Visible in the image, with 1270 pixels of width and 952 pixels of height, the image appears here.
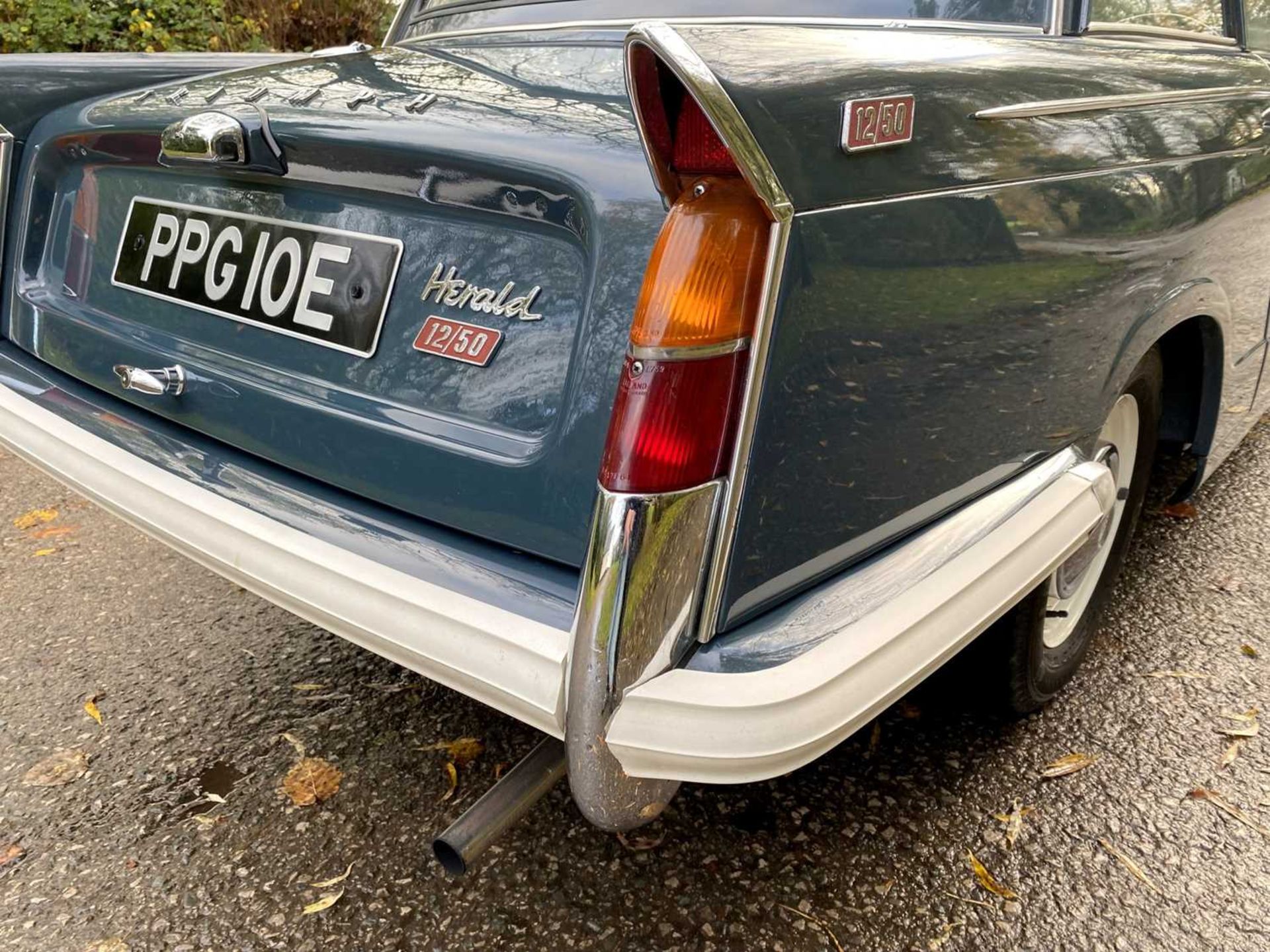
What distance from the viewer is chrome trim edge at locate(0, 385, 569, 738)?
4.35 feet

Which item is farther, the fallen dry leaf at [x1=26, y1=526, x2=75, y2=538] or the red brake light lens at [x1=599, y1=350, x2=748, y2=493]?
the fallen dry leaf at [x1=26, y1=526, x2=75, y2=538]

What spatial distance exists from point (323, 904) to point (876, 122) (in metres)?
1.63

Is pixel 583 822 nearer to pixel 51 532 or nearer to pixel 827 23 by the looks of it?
pixel 827 23

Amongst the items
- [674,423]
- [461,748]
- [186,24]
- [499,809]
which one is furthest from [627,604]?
[186,24]

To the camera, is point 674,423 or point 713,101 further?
point 674,423

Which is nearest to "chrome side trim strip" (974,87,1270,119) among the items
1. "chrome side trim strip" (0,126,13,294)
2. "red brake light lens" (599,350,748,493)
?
"red brake light lens" (599,350,748,493)

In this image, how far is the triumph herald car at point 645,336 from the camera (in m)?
1.24

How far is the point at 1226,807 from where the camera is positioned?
6.86 ft

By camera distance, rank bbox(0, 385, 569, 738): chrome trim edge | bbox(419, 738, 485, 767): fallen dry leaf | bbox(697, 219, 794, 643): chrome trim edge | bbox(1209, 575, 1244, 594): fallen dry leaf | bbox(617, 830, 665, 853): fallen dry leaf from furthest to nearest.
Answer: bbox(1209, 575, 1244, 594): fallen dry leaf → bbox(419, 738, 485, 767): fallen dry leaf → bbox(617, 830, 665, 853): fallen dry leaf → bbox(0, 385, 569, 738): chrome trim edge → bbox(697, 219, 794, 643): chrome trim edge

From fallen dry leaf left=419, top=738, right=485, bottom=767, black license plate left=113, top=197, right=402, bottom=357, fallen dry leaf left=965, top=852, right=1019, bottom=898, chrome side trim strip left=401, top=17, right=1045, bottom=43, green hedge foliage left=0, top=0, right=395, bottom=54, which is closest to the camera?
black license plate left=113, top=197, right=402, bottom=357

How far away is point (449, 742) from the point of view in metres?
2.29

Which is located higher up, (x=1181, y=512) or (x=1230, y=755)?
(x=1230, y=755)

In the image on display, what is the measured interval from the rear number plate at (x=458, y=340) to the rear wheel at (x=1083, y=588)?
1172mm

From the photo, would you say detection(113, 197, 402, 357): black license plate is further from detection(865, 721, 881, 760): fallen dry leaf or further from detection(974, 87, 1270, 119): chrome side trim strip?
Result: detection(865, 721, 881, 760): fallen dry leaf
